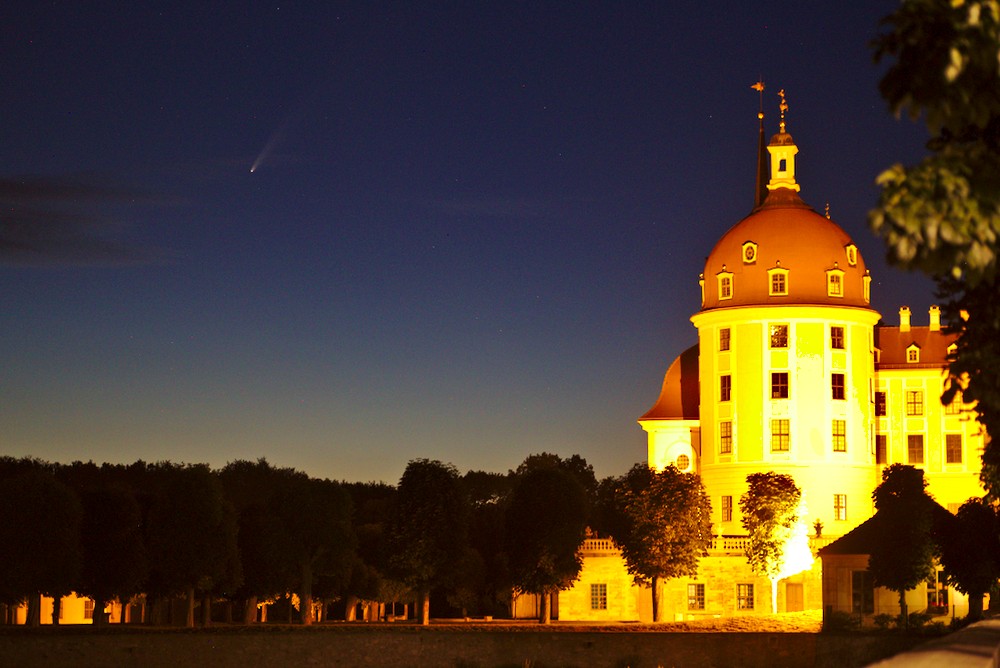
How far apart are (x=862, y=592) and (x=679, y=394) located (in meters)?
26.9

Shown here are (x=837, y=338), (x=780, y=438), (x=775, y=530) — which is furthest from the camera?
→ (x=837, y=338)

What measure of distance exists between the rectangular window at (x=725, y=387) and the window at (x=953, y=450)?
38.7ft

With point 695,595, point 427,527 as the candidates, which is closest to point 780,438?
point 695,595

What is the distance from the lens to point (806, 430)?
77750 mm

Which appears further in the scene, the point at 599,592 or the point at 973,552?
the point at 599,592

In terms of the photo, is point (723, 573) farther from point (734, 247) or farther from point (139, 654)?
point (139, 654)

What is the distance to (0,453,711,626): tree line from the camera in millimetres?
60844

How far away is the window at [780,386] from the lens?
78.3 metres

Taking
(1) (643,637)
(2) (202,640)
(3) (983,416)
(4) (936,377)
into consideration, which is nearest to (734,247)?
(4) (936,377)

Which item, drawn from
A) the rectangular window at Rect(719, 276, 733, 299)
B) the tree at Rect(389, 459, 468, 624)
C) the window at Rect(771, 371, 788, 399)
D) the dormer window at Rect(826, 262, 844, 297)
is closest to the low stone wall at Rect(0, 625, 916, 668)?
the tree at Rect(389, 459, 468, 624)

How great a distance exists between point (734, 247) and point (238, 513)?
91.5 ft

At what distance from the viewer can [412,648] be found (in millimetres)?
53562

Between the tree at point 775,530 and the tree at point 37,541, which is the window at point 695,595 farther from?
the tree at point 37,541

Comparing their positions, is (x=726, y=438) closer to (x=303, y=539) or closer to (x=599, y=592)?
(x=599, y=592)
